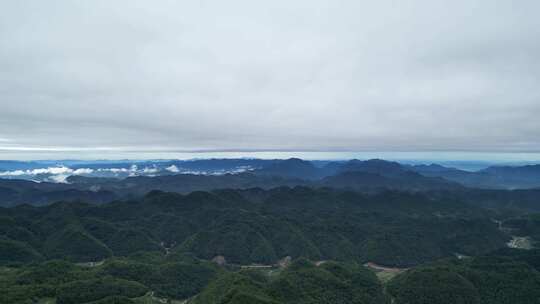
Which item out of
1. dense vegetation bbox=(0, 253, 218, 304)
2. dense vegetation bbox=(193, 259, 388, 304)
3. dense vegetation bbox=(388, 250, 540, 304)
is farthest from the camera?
dense vegetation bbox=(388, 250, 540, 304)

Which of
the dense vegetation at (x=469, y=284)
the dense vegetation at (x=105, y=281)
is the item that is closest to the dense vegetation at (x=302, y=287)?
the dense vegetation at (x=469, y=284)

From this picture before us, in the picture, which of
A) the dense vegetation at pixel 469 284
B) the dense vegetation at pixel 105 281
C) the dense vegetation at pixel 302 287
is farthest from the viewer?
the dense vegetation at pixel 469 284

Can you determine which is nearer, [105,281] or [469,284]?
[105,281]

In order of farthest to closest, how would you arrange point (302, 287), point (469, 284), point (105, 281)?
point (469, 284) → point (302, 287) → point (105, 281)

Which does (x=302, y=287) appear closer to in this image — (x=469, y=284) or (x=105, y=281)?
(x=469, y=284)

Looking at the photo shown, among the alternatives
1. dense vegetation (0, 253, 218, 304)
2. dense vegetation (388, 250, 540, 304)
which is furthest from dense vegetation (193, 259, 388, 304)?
dense vegetation (0, 253, 218, 304)

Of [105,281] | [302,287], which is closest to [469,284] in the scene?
[302,287]

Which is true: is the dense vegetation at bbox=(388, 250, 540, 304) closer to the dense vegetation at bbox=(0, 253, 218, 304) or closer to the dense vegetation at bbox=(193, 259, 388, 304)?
the dense vegetation at bbox=(193, 259, 388, 304)

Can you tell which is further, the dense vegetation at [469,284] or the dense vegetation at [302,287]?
the dense vegetation at [469,284]

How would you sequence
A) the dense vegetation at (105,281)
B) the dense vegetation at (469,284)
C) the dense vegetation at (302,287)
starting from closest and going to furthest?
the dense vegetation at (302,287) < the dense vegetation at (105,281) < the dense vegetation at (469,284)

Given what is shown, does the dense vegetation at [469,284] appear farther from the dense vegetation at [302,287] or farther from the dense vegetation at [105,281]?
the dense vegetation at [105,281]

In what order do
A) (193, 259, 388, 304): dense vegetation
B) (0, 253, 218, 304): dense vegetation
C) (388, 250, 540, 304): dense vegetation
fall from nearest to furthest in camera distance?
(193, 259, 388, 304): dense vegetation → (0, 253, 218, 304): dense vegetation → (388, 250, 540, 304): dense vegetation

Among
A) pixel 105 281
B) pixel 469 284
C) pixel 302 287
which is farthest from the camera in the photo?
pixel 469 284

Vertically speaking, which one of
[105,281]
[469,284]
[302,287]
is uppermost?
[105,281]
